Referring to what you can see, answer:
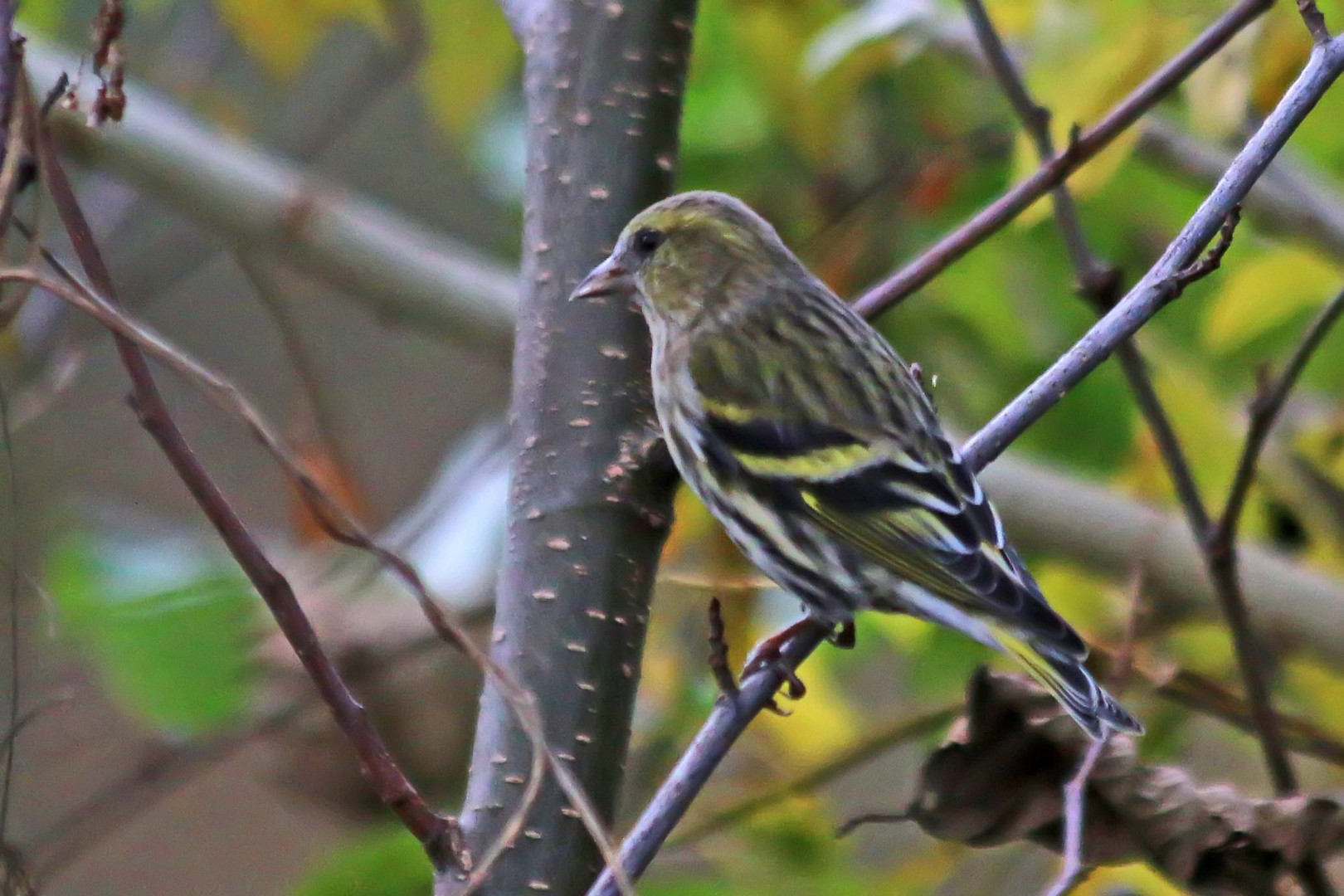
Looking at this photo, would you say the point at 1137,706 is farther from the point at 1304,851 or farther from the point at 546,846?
the point at 546,846

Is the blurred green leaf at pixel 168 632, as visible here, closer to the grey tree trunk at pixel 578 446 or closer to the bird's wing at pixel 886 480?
the bird's wing at pixel 886 480

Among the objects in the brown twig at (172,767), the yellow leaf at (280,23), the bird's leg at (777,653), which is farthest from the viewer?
the yellow leaf at (280,23)

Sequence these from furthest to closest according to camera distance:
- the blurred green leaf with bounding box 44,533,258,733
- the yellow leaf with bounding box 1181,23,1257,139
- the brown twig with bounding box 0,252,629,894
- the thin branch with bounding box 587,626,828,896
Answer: the blurred green leaf with bounding box 44,533,258,733
the yellow leaf with bounding box 1181,23,1257,139
the thin branch with bounding box 587,626,828,896
the brown twig with bounding box 0,252,629,894

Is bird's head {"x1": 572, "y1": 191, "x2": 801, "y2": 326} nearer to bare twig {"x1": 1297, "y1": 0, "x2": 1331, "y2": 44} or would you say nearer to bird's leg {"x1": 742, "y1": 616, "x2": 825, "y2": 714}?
bird's leg {"x1": 742, "y1": 616, "x2": 825, "y2": 714}

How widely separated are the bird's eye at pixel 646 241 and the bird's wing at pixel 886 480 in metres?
0.20

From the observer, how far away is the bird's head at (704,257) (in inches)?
88.7

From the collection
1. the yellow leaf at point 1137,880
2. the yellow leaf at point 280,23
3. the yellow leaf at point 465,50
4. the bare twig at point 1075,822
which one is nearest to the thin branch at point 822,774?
the yellow leaf at point 1137,880

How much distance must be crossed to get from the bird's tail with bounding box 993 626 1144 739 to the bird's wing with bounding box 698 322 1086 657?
0.19ft

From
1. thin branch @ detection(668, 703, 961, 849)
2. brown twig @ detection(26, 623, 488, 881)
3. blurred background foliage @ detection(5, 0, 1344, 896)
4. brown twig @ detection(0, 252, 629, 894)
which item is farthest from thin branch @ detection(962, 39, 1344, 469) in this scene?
brown twig @ detection(26, 623, 488, 881)

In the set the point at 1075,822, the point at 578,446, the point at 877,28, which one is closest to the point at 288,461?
the point at 578,446

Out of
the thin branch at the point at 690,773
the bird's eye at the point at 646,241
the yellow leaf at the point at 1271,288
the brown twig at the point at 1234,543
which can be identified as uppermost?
the yellow leaf at the point at 1271,288

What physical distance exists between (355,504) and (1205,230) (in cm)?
197

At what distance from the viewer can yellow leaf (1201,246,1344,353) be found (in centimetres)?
245

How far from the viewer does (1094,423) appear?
300 cm
